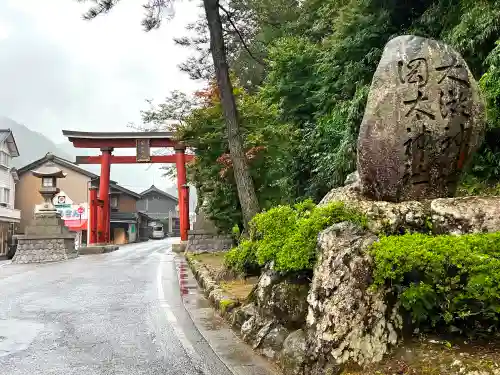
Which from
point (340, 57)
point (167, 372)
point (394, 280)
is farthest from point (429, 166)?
point (340, 57)

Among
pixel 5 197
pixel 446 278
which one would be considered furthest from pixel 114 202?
pixel 446 278

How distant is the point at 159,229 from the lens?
2645 inches

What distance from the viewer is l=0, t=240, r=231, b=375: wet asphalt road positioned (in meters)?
5.11

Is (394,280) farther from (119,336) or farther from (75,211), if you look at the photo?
(75,211)

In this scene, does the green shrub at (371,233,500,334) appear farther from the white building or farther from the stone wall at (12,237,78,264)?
the white building

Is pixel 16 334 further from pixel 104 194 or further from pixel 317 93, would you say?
pixel 104 194

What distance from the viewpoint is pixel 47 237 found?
22.5 metres

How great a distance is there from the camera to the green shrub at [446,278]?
3.69 metres

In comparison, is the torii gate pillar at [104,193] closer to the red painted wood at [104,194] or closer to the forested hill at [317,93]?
the red painted wood at [104,194]

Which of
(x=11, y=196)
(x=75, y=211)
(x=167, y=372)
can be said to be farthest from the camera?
(x=75, y=211)

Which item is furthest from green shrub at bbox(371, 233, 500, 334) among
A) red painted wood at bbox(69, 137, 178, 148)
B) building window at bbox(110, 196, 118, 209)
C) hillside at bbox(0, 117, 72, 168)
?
hillside at bbox(0, 117, 72, 168)

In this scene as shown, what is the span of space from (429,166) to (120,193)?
1951 inches

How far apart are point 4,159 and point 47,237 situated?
16.7 m

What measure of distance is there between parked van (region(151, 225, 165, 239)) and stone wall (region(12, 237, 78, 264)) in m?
42.5
